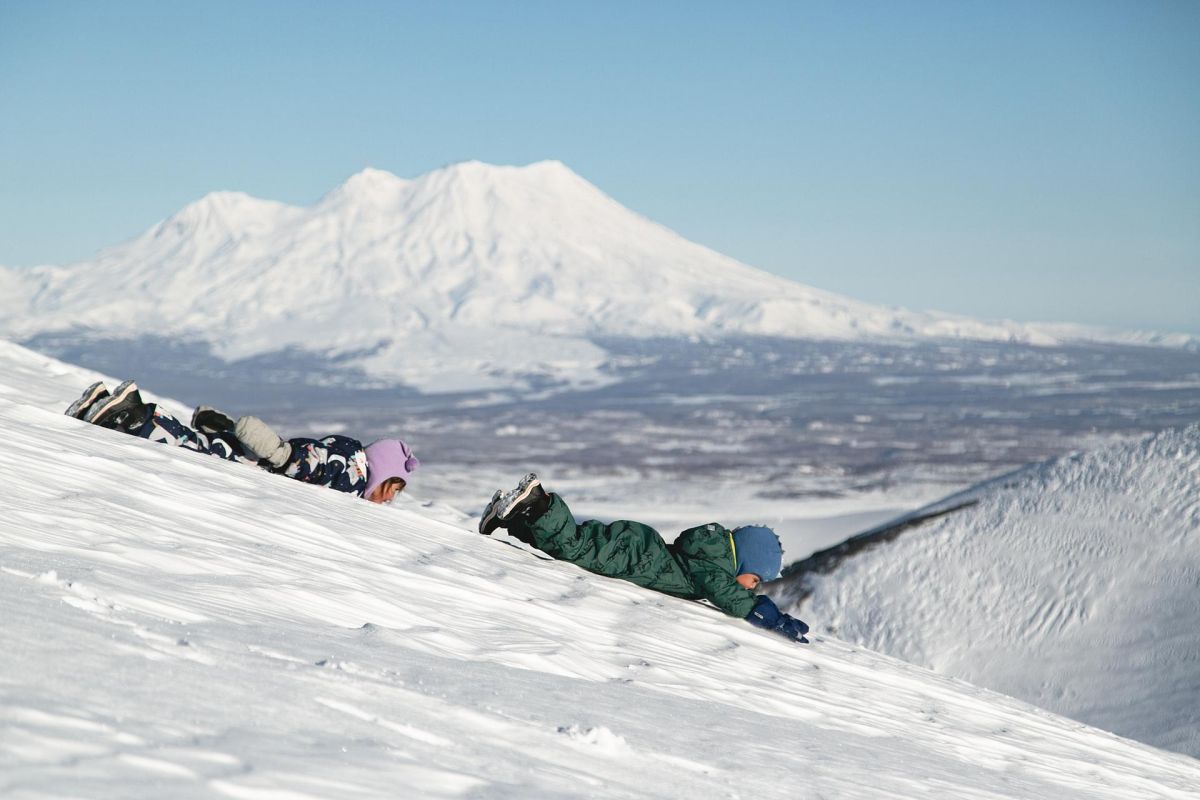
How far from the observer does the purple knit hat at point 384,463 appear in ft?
21.6

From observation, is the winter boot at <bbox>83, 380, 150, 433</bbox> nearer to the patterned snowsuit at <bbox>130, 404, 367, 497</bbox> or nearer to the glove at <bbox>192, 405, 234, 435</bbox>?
the patterned snowsuit at <bbox>130, 404, 367, 497</bbox>

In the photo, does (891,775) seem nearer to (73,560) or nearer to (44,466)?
(73,560)

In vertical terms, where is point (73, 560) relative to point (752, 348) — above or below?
below

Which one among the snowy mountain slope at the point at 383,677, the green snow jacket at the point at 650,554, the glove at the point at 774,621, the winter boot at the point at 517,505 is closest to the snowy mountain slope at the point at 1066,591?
the snowy mountain slope at the point at 383,677

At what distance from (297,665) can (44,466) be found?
7.82ft

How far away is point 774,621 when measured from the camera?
5836 mm

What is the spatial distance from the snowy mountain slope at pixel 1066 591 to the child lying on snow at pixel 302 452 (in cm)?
598

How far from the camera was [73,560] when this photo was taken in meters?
3.28

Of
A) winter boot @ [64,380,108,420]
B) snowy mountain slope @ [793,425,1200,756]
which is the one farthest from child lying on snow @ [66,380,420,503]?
snowy mountain slope @ [793,425,1200,756]

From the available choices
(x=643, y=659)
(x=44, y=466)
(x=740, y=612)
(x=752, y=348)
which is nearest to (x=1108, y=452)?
(x=740, y=612)

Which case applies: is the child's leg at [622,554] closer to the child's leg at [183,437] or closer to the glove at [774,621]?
the glove at [774,621]

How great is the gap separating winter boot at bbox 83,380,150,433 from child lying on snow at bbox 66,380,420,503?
0.17 metres

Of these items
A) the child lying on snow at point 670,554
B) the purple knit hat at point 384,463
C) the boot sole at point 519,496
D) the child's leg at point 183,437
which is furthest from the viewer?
the purple knit hat at point 384,463

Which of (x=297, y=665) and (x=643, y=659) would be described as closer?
(x=297, y=665)
